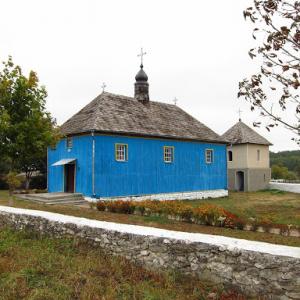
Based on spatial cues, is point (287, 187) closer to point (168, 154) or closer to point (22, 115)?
point (168, 154)

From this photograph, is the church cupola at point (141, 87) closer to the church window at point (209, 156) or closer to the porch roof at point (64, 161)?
the church window at point (209, 156)

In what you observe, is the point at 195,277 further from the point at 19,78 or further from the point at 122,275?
the point at 19,78

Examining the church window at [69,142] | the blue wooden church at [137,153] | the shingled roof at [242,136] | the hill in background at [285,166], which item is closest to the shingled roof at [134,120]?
the blue wooden church at [137,153]

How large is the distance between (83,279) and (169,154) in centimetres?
1963

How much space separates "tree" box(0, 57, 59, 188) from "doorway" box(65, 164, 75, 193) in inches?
253

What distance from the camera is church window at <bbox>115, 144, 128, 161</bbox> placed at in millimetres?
23234

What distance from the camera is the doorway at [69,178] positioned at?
79.9 feet

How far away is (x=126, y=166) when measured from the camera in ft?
77.3

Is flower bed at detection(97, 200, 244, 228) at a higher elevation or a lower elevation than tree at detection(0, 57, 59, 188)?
lower

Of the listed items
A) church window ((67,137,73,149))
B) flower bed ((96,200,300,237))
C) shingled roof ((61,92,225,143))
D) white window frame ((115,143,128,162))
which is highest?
shingled roof ((61,92,225,143))

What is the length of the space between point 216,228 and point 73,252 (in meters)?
6.31

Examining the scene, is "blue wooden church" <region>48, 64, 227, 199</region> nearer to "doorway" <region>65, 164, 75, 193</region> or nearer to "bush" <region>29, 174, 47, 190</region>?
"doorway" <region>65, 164, 75, 193</region>

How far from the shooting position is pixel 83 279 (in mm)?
6824

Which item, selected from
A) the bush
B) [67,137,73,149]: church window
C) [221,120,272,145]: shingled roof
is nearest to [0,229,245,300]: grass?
[67,137,73,149]: church window
